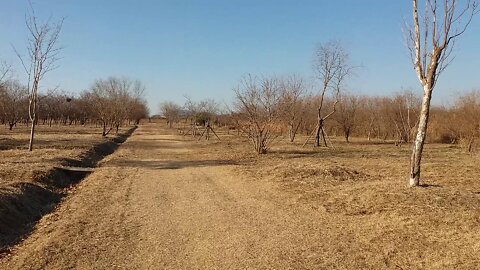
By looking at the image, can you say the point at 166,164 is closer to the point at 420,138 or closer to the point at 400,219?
the point at 420,138

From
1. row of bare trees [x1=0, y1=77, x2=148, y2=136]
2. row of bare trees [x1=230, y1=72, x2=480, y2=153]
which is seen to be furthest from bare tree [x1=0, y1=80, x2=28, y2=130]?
row of bare trees [x1=230, y1=72, x2=480, y2=153]

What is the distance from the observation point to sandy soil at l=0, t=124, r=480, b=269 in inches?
222

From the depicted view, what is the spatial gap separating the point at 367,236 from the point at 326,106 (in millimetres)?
48231

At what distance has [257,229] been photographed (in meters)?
7.35

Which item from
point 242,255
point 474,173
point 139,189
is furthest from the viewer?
point 474,173

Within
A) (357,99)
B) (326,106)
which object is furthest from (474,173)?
(326,106)

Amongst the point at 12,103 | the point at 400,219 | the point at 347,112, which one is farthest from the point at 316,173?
the point at 12,103

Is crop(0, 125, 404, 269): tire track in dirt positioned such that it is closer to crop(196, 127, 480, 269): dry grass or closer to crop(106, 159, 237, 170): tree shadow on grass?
crop(196, 127, 480, 269): dry grass

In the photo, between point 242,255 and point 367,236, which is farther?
point 367,236

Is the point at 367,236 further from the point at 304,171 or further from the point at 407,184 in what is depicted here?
the point at 304,171

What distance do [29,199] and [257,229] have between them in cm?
531

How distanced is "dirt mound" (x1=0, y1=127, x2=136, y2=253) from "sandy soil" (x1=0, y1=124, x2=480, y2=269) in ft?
1.01

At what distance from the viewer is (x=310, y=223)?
7.75m

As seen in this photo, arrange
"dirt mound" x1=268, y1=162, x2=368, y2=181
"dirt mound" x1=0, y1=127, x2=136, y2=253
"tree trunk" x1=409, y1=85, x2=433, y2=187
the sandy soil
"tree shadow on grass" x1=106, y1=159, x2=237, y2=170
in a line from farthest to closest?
"tree shadow on grass" x1=106, y1=159, x2=237, y2=170 → "dirt mound" x1=268, y1=162, x2=368, y2=181 → "tree trunk" x1=409, y1=85, x2=433, y2=187 → "dirt mound" x1=0, y1=127, x2=136, y2=253 → the sandy soil
